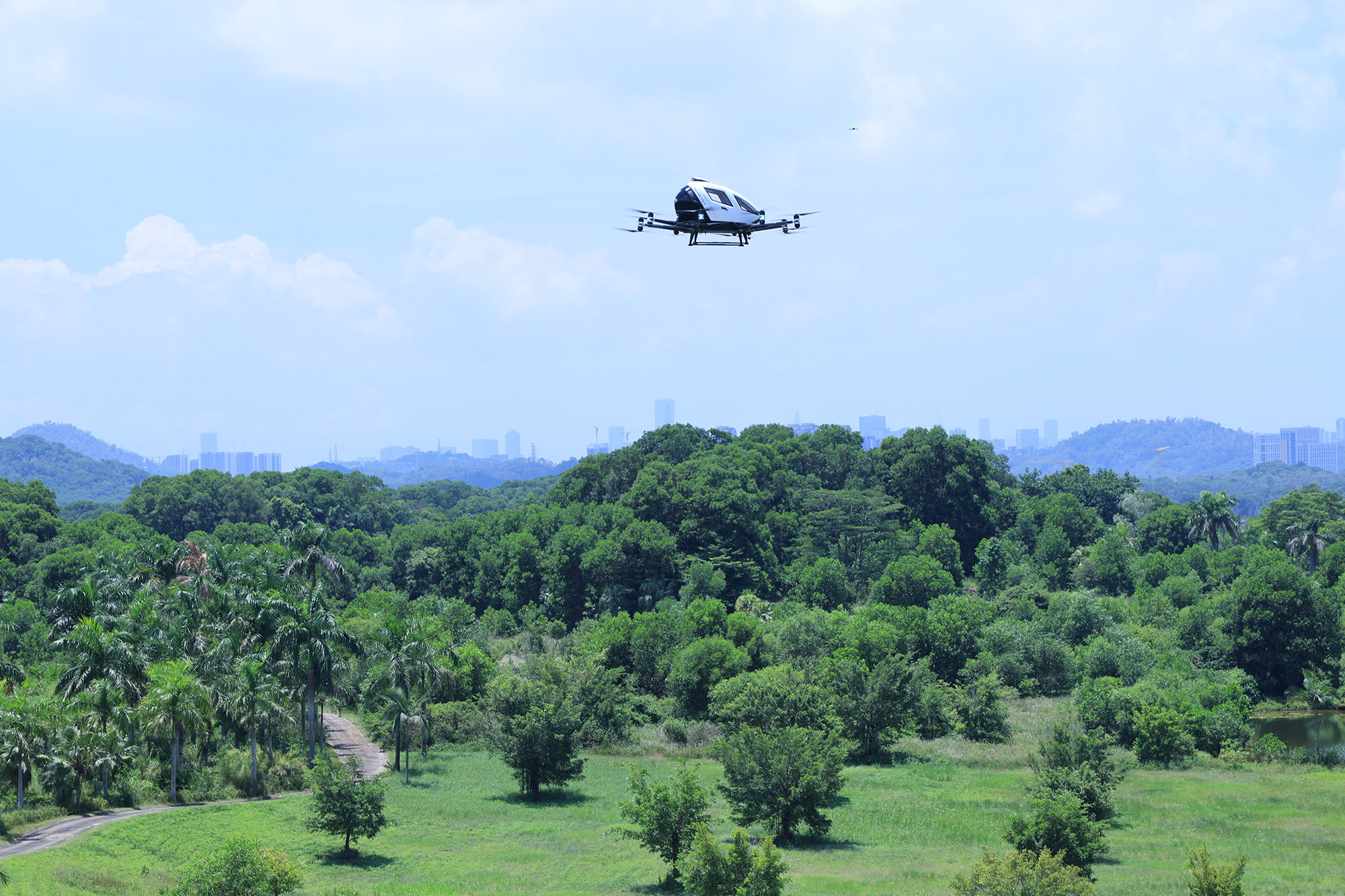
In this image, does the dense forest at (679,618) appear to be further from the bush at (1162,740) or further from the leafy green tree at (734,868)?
the leafy green tree at (734,868)

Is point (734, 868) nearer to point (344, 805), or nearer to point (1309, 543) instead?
point (344, 805)

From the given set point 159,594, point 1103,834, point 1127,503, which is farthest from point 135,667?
point 1127,503

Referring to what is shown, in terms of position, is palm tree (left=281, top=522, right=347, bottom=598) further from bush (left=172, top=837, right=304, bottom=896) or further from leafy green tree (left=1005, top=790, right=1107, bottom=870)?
leafy green tree (left=1005, top=790, right=1107, bottom=870)

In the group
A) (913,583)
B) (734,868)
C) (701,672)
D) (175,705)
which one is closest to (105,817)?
(175,705)


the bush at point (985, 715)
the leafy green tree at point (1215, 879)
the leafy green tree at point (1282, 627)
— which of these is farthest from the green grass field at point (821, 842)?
the leafy green tree at point (1282, 627)

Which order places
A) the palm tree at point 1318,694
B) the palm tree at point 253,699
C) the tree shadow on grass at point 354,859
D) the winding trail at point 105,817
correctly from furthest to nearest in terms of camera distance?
1. the palm tree at point 1318,694
2. the palm tree at point 253,699
3. the tree shadow on grass at point 354,859
4. the winding trail at point 105,817

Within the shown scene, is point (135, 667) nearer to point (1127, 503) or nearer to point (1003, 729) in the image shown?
point (1003, 729)
